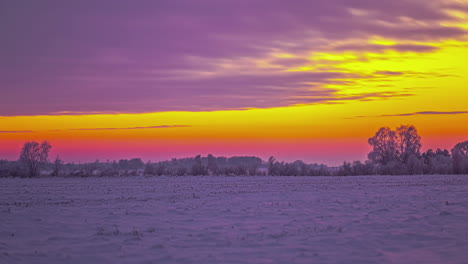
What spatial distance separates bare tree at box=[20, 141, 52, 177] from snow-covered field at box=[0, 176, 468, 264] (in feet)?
70.4

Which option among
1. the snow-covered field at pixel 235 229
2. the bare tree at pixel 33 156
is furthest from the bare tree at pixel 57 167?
the snow-covered field at pixel 235 229

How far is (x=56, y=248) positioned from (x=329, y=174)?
3203cm

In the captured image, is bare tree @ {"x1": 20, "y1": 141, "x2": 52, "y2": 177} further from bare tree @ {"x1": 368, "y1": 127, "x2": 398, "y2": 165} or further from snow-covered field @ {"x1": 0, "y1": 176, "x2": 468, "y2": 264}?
bare tree @ {"x1": 368, "y1": 127, "x2": 398, "y2": 165}

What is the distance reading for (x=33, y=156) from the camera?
41.6 metres

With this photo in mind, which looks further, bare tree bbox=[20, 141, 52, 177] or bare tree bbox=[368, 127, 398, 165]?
bare tree bbox=[368, 127, 398, 165]

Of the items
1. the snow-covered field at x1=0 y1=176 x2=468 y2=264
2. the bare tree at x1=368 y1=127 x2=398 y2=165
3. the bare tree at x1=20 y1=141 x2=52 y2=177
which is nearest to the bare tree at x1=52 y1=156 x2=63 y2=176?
the bare tree at x1=20 y1=141 x2=52 y2=177

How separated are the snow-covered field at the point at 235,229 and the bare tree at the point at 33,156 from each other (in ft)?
70.4

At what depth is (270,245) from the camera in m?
10.1

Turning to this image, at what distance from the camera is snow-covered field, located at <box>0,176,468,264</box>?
9.21 metres

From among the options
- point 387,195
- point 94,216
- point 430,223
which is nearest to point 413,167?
Answer: point 387,195

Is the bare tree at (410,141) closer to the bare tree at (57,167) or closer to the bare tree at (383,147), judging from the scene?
the bare tree at (383,147)

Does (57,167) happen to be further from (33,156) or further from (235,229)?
(235,229)

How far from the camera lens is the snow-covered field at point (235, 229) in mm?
9211

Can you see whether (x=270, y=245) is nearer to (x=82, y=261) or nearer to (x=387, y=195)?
(x=82, y=261)
